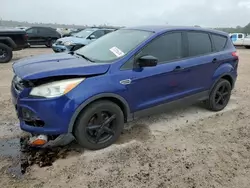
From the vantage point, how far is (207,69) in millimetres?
5000

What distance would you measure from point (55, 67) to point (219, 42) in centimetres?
336

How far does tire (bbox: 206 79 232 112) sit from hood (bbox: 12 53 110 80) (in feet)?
8.25

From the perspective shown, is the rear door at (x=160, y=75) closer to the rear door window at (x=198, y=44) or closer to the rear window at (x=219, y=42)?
the rear door window at (x=198, y=44)

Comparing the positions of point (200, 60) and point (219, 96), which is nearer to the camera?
point (200, 60)

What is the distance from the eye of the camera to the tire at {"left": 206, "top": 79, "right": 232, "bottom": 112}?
17.5 feet

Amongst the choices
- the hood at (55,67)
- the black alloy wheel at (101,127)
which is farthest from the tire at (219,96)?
the hood at (55,67)

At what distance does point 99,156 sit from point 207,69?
259 cm

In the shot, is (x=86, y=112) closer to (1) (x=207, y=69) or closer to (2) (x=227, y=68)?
(1) (x=207, y=69)

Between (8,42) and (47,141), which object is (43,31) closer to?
(8,42)

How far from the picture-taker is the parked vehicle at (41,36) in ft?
64.7

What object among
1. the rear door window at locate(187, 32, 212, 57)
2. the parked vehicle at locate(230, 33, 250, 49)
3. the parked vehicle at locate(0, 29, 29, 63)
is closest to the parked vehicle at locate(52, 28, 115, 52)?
the parked vehicle at locate(0, 29, 29, 63)

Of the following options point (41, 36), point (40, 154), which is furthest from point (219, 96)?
point (41, 36)

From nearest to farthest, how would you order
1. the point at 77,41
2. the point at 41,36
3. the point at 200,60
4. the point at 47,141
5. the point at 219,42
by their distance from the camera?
the point at 47,141
the point at 200,60
the point at 219,42
the point at 77,41
the point at 41,36

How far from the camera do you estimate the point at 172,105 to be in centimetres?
461
